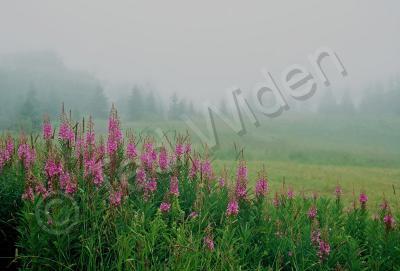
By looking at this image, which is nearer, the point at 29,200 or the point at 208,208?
the point at 29,200

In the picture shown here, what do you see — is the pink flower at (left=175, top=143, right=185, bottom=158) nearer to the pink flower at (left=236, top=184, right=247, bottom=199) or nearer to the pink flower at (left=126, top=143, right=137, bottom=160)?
the pink flower at (left=126, top=143, right=137, bottom=160)

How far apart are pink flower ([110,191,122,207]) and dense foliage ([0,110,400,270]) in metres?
0.01

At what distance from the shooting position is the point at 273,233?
5.62m

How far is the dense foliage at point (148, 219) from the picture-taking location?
4.50 meters

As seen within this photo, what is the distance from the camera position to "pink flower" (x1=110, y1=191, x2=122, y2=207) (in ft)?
15.7

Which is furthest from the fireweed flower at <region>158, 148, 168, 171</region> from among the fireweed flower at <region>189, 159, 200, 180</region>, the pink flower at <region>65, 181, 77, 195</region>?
the pink flower at <region>65, 181, 77, 195</region>

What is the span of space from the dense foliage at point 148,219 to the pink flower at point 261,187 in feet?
0.05

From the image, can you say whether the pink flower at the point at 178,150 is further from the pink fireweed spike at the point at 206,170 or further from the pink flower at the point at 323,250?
the pink flower at the point at 323,250

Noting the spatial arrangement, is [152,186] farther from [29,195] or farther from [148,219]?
[29,195]

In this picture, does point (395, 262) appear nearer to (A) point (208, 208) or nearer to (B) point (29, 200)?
(A) point (208, 208)

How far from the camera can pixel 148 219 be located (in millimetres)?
5023

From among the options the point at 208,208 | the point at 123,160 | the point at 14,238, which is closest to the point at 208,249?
the point at 208,208

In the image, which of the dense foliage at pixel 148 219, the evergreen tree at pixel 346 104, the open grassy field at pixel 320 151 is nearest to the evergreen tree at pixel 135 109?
the open grassy field at pixel 320 151

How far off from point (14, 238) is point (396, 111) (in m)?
110
